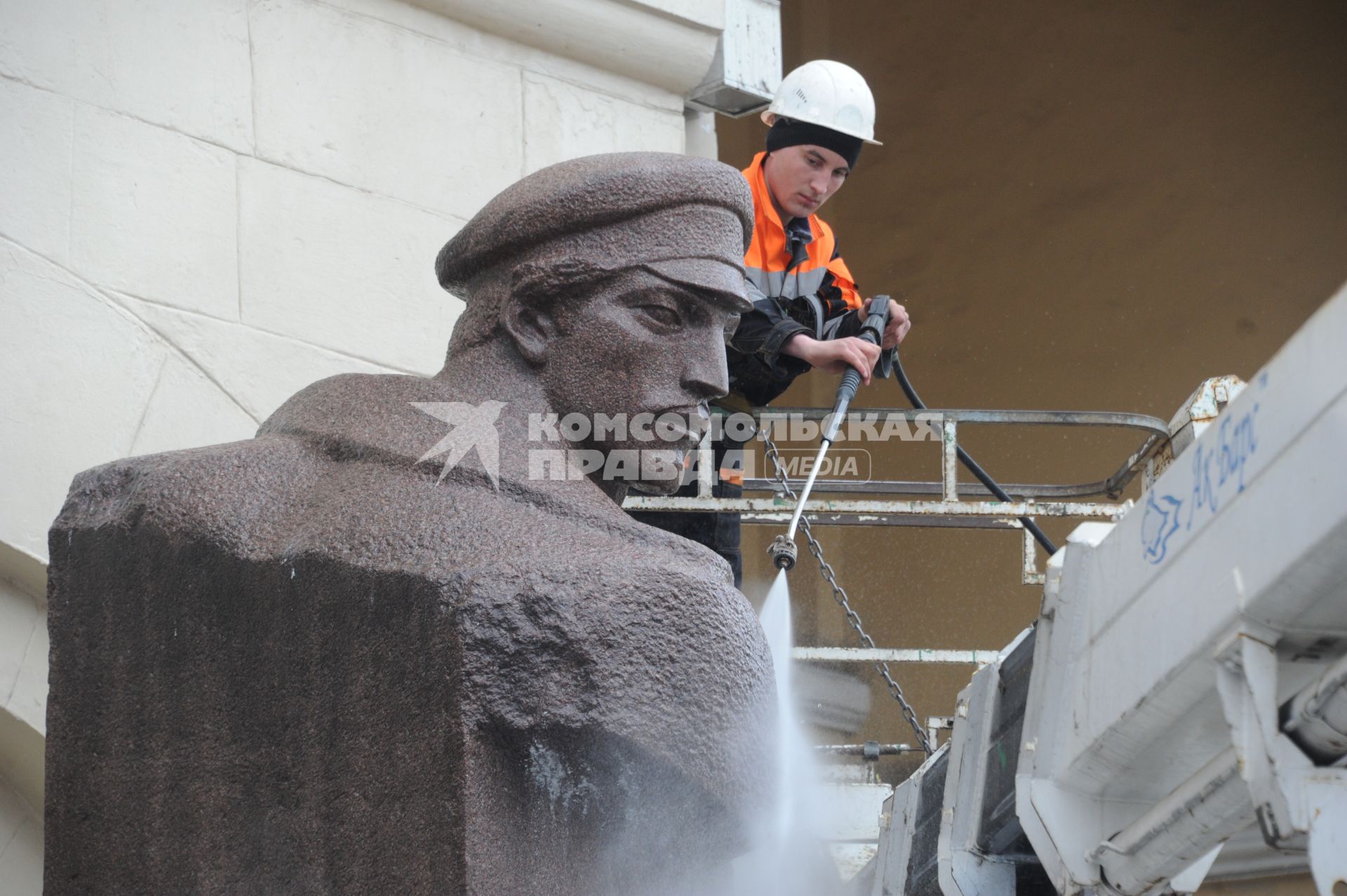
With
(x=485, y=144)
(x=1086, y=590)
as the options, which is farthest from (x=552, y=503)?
(x=485, y=144)

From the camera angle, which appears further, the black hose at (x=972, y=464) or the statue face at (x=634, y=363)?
the black hose at (x=972, y=464)

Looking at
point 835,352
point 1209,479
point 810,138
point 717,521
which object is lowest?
point 1209,479

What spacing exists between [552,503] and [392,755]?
399 mm

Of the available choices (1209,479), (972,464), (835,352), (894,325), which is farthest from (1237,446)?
(972,464)

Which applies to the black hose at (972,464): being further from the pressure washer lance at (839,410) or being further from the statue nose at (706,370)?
the statue nose at (706,370)

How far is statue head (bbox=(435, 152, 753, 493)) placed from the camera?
2.52 metres

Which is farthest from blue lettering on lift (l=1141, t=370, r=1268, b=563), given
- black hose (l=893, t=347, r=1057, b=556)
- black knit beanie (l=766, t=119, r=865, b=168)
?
black knit beanie (l=766, t=119, r=865, b=168)

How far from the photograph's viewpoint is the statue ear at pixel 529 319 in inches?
99.9

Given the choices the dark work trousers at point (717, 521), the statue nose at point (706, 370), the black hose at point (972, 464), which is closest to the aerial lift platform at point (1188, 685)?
the statue nose at point (706, 370)

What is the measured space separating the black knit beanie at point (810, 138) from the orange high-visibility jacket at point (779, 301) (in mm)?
65

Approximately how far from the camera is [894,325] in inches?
181

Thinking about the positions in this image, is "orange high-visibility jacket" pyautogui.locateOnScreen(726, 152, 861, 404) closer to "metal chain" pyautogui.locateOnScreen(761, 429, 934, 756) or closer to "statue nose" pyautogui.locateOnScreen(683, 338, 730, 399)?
"metal chain" pyautogui.locateOnScreen(761, 429, 934, 756)

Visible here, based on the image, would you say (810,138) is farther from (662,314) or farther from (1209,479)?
(1209,479)

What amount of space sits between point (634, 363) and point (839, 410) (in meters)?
1.75
